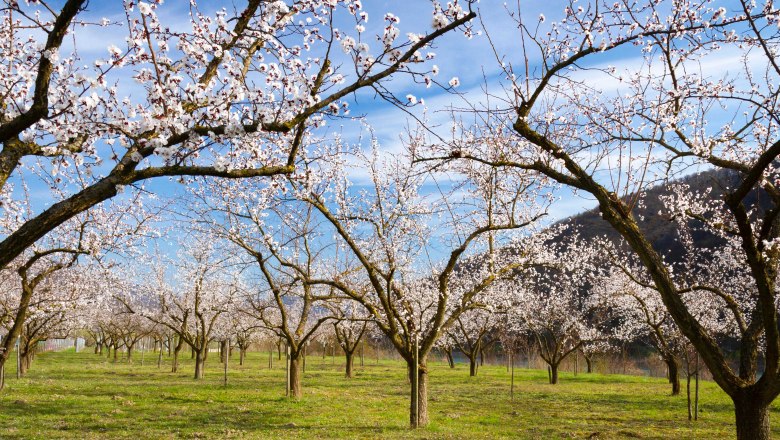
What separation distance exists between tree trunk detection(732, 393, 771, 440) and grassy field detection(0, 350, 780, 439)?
6623mm

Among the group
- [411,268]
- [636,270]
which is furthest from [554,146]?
[636,270]

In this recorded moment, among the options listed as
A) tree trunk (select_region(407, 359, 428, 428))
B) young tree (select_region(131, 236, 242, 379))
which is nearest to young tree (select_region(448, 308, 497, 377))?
young tree (select_region(131, 236, 242, 379))

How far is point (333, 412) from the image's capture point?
16.0 meters

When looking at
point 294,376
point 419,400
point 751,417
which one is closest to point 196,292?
point 294,376

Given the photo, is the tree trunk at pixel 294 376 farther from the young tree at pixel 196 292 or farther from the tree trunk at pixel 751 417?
the tree trunk at pixel 751 417

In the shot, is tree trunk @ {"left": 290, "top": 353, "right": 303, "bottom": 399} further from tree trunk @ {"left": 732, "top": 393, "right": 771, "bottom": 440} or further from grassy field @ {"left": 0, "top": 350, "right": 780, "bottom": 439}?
tree trunk @ {"left": 732, "top": 393, "right": 771, "bottom": 440}

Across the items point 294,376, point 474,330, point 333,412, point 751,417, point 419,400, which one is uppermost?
point 751,417

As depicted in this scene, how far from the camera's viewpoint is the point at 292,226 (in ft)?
56.8

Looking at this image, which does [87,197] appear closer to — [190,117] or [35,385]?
[190,117]

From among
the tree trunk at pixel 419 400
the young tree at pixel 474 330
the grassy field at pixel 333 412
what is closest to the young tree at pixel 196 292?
the grassy field at pixel 333 412

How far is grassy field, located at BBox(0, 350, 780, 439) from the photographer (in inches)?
505

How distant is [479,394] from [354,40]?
19448mm

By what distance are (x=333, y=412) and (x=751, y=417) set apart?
38.0ft

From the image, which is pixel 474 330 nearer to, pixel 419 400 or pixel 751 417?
pixel 419 400
